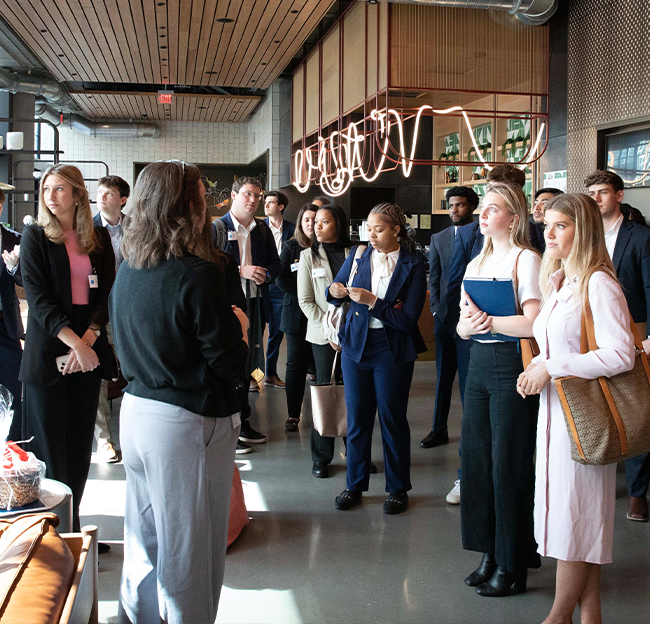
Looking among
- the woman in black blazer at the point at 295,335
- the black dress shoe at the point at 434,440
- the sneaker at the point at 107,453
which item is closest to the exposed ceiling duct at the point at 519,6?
the woman in black blazer at the point at 295,335

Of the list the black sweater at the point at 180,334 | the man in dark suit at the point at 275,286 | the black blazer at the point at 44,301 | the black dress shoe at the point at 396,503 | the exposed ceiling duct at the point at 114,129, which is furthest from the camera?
the exposed ceiling duct at the point at 114,129

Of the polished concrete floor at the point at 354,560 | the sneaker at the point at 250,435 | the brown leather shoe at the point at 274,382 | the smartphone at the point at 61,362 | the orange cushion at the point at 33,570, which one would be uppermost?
the smartphone at the point at 61,362

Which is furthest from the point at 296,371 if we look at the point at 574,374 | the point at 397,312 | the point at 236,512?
the point at 574,374

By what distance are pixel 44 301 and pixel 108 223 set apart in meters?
1.90

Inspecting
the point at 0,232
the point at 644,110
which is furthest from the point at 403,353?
the point at 644,110

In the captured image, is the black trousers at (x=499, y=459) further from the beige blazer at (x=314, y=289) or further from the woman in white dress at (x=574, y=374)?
the beige blazer at (x=314, y=289)

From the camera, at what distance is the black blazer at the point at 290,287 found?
5066 millimetres

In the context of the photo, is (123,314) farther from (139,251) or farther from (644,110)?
(644,110)

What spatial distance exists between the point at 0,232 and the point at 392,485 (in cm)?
249

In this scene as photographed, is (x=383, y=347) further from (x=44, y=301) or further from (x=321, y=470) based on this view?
(x=44, y=301)

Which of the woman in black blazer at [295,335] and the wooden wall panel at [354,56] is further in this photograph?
the wooden wall panel at [354,56]

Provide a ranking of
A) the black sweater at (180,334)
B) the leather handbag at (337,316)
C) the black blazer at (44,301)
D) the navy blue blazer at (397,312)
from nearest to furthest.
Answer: the black sweater at (180,334)
the black blazer at (44,301)
the navy blue blazer at (397,312)
the leather handbag at (337,316)

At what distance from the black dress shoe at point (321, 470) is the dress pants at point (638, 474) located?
1691 mm

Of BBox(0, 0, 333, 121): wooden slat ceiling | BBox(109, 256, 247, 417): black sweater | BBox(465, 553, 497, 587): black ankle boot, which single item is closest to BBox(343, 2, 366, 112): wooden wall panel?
BBox(0, 0, 333, 121): wooden slat ceiling
